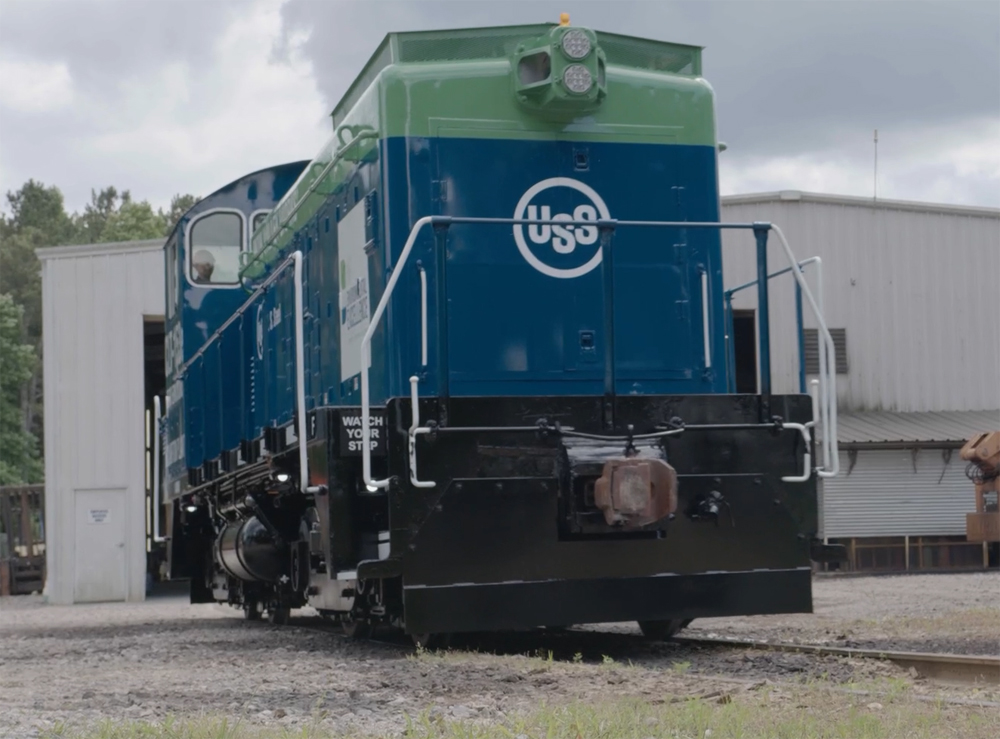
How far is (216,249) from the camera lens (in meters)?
11.9

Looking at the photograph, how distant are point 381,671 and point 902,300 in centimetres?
1900

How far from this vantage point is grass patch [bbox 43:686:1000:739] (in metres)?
4.45

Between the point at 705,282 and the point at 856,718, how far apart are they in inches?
147

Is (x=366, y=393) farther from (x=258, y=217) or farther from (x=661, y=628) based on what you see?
(x=258, y=217)

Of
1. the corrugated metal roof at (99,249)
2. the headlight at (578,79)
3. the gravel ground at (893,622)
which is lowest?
the gravel ground at (893,622)

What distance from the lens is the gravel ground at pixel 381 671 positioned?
5328mm

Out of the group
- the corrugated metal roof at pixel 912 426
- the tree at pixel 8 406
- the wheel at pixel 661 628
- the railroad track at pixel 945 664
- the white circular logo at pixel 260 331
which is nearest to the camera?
the railroad track at pixel 945 664

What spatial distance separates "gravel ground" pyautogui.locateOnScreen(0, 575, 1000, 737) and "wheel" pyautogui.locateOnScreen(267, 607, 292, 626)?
12 centimetres

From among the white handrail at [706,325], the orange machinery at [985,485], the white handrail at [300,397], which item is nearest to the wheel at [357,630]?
the white handrail at [300,397]

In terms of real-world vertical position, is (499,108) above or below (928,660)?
above

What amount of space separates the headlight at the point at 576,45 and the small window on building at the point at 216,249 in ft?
17.0

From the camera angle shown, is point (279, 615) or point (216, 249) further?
point (216, 249)

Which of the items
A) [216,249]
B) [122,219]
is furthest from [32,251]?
[216,249]

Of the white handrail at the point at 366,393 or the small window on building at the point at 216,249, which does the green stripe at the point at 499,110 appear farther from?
the small window on building at the point at 216,249
